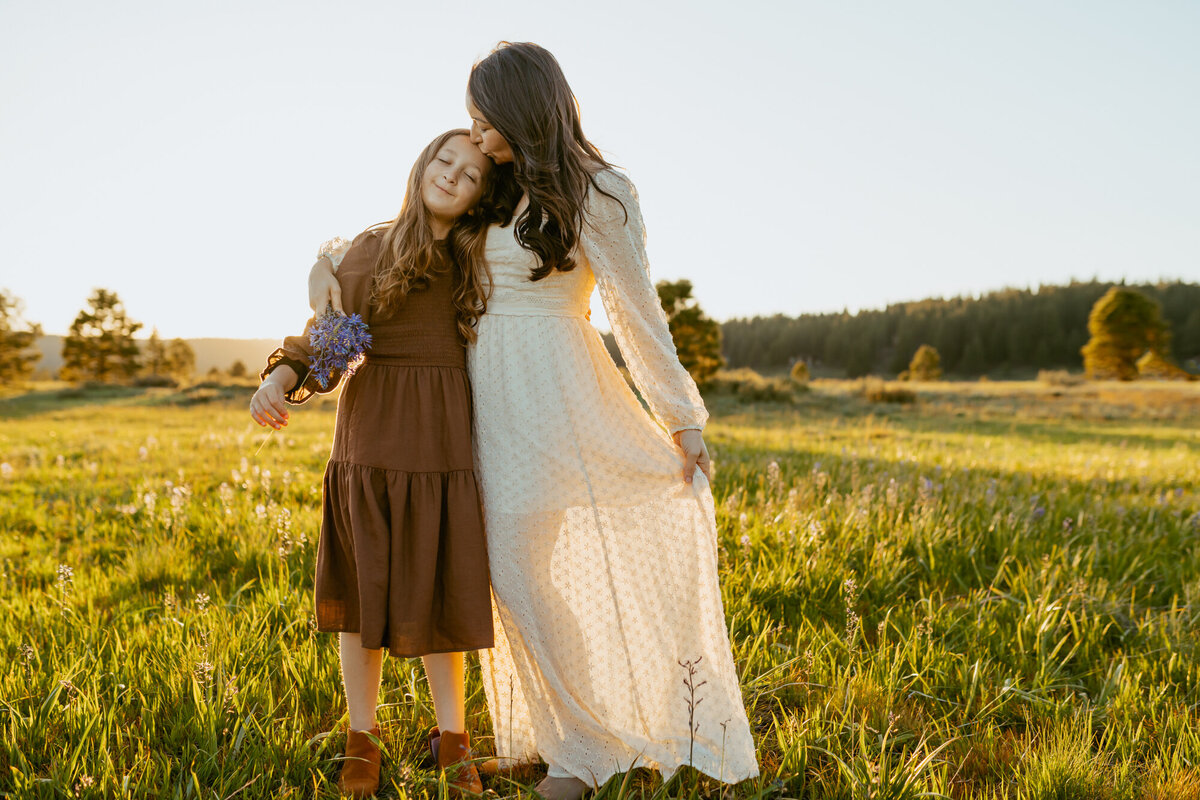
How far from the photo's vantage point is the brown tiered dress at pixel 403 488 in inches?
91.7

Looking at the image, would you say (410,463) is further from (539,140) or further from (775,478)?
(775,478)

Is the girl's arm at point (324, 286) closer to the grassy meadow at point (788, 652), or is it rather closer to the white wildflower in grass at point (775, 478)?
the grassy meadow at point (788, 652)

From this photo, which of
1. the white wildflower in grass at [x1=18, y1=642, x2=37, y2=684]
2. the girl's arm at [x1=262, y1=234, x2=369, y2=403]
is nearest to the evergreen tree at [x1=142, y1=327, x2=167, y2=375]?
the white wildflower in grass at [x1=18, y1=642, x2=37, y2=684]

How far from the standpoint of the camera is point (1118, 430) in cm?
1823

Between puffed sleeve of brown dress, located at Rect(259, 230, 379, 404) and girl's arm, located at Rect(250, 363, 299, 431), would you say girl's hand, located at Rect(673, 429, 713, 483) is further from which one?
girl's arm, located at Rect(250, 363, 299, 431)

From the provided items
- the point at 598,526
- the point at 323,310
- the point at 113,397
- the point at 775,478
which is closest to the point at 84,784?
the point at 323,310

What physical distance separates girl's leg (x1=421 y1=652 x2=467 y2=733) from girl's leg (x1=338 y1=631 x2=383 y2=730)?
189 mm

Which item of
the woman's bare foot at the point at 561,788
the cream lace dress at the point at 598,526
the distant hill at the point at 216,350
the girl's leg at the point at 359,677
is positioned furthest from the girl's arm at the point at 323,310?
the distant hill at the point at 216,350

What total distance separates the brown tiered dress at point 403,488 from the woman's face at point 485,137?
1.41 feet

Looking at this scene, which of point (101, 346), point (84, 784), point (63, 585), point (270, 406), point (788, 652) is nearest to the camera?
point (84, 784)

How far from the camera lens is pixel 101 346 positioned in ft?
184

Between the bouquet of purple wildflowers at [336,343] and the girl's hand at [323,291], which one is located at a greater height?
the girl's hand at [323,291]

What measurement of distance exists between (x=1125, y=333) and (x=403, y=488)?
70.5m

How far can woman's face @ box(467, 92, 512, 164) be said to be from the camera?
94.5 inches
